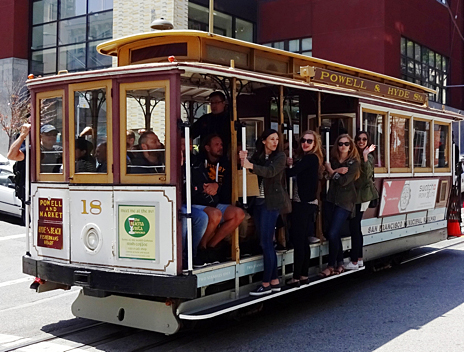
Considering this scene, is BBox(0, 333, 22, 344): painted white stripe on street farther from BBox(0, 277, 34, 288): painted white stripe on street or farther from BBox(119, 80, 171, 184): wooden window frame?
BBox(0, 277, 34, 288): painted white stripe on street

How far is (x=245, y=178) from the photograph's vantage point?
6164 millimetres

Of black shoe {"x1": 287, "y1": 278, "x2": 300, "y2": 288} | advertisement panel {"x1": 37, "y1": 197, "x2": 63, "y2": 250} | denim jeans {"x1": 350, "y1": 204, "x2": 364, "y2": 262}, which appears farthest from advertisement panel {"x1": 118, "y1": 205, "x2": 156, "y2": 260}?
denim jeans {"x1": 350, "y1": 204, "x2": 364, "y2": 262}

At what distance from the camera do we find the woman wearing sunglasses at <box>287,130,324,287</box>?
6.82 m

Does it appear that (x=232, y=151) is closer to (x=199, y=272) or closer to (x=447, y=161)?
(x=199, y=272)

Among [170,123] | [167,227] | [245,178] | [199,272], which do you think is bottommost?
[199,272]

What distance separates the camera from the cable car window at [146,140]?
5750 millimetres

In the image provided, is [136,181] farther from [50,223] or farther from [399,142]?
[399,142]

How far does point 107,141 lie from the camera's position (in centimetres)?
598

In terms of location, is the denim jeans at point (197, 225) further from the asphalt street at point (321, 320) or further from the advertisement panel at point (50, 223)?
the advertisement panel at point (50, 223)

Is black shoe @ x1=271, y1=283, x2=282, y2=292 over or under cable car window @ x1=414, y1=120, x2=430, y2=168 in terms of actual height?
under

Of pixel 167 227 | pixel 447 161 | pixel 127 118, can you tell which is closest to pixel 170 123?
pixel 127 118

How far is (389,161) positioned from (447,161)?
2.69 metres

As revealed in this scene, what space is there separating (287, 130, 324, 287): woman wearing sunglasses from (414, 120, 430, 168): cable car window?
356cm

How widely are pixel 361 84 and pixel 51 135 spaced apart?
4466 millimetres
